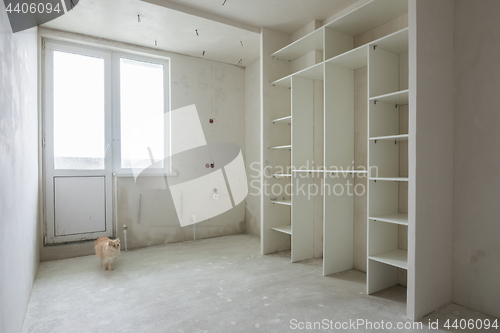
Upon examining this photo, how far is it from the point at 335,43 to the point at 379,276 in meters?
2.32

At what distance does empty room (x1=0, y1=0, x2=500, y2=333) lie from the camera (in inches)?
84.7

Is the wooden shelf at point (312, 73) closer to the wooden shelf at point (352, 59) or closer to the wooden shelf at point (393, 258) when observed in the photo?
the wooden shelf at point (352, 59)

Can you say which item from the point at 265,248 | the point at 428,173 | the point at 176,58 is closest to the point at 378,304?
the point at 428,173

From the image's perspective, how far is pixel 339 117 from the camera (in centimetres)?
306

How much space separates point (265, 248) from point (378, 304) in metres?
1.61

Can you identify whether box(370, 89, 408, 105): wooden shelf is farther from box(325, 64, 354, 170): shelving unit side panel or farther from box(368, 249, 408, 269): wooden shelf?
box(368, 249, 408, 269): wooden shelf

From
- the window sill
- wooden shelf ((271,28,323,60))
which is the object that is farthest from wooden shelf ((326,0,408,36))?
the window sill

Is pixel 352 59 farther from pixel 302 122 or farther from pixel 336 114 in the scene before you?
pixel 302 122

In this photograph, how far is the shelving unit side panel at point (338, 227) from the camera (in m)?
2.99

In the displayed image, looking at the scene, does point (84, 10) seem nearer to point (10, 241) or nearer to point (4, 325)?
point (10, 241)

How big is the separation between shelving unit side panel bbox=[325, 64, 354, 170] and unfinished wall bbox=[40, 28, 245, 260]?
7.22 ft

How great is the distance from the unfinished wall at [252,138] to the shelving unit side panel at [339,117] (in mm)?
1750

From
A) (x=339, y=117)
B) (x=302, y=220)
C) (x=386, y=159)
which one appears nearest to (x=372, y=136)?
(x=386, y=159)

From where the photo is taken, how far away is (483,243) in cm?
223
